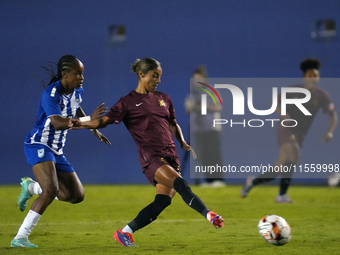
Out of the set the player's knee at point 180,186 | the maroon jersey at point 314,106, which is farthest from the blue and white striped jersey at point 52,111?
the maroon jersey at point 314,106

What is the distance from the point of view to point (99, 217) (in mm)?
7094

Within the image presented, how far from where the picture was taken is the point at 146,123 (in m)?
4.66

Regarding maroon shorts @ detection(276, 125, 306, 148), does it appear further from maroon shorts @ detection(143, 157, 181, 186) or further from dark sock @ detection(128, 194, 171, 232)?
dark sock @ detection(128, 194, 171, 232)

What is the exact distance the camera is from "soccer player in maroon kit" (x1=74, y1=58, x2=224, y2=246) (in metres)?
4.52

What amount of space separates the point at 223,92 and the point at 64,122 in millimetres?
8329

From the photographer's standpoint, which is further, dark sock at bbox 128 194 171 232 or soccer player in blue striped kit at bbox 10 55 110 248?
soccer player in blue striped kit at bbox 10 55 110 248

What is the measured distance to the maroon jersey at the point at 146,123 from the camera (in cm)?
462

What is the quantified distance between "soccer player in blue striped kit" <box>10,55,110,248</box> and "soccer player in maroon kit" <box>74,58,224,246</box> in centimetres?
23

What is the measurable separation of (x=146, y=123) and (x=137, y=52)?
8464mm

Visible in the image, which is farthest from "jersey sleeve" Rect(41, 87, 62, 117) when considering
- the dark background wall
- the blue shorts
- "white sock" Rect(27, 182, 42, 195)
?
the dark background wall

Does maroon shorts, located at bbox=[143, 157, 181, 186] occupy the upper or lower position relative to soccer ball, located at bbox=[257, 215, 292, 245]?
upper

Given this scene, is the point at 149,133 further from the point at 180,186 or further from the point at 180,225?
the point at 180,225

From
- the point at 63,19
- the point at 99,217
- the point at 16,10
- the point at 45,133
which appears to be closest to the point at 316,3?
the point at 63,19

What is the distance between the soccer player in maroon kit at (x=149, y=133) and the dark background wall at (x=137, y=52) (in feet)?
24.7
